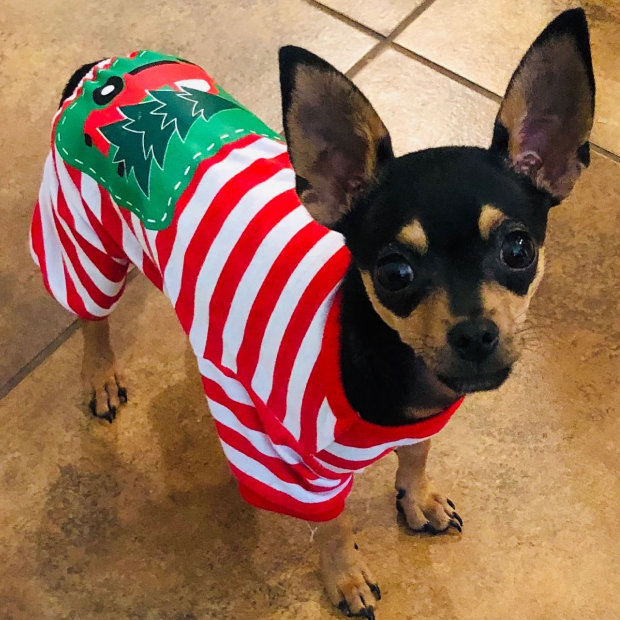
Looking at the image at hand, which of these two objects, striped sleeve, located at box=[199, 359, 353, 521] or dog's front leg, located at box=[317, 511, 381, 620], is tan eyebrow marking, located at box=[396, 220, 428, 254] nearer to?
striped sleeve, located at box=[199, 359, 353, 521]

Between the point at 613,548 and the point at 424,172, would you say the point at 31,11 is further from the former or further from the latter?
the point at 613,548

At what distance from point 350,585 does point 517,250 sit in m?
0.82

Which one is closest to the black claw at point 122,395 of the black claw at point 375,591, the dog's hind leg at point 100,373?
the dog's hind leg at point 100,373

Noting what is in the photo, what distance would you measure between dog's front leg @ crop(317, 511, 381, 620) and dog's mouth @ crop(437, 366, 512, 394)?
526mm

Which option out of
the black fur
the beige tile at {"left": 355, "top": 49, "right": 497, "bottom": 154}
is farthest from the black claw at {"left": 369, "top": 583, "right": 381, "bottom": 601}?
the beige tile at {"left": 355, "top": 49, "right": 497, "bottom": 154}

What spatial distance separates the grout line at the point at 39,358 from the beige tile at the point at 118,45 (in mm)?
298

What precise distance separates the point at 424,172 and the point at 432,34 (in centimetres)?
150

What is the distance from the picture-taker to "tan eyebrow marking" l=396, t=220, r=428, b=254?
3.35ft

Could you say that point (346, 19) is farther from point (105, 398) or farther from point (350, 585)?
point (350, 585)

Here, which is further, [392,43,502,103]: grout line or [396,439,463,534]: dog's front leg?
[392,43,502,103]: grout line

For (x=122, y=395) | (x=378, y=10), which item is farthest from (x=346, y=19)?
(x=122, y=395)

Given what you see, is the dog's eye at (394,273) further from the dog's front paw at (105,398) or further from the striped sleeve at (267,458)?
the dog's front paw at (105,398)

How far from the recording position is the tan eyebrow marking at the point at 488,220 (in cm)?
101

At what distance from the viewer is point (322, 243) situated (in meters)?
1.26
